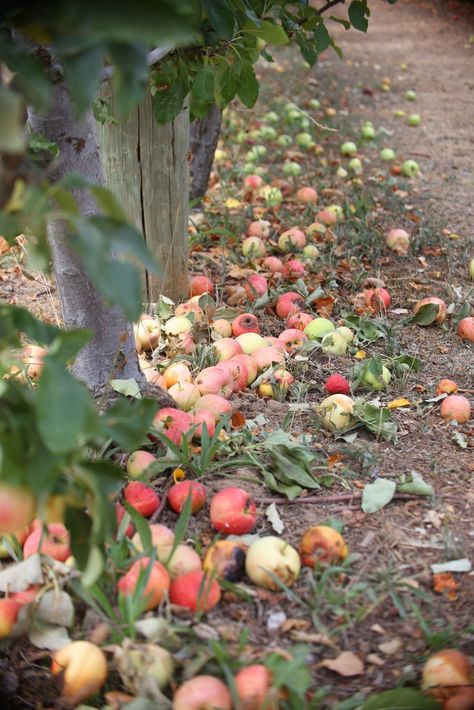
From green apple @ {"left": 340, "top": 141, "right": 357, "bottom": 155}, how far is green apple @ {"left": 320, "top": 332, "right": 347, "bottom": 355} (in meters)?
3.12

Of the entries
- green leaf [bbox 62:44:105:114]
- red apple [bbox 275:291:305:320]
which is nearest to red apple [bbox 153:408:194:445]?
red apple [bbox 275:291:305:320]

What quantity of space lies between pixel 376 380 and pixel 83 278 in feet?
3.80

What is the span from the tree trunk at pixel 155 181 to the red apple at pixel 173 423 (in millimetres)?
906

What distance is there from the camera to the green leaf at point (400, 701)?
1552 millimetres

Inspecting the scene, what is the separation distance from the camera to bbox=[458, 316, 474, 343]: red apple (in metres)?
3.27

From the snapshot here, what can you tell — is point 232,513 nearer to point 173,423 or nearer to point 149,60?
point 173,423

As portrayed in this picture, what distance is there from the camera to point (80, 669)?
1.63 meters

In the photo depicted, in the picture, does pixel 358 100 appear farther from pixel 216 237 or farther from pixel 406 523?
pixel 406 523

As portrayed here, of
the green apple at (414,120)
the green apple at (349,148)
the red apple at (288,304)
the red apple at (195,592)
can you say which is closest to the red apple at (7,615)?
the red apple at (195,592)

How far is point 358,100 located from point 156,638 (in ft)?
22.6

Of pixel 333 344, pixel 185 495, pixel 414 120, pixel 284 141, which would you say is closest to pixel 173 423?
pixel 185 495

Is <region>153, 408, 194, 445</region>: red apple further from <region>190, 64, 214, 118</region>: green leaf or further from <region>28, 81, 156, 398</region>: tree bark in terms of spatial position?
<region>190, 64, 214, 118</region>: green leaf

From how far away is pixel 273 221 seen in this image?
4.56 m

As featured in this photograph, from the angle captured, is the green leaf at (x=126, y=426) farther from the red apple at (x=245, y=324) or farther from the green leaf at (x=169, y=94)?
the red apple at (x=245, y=324)
